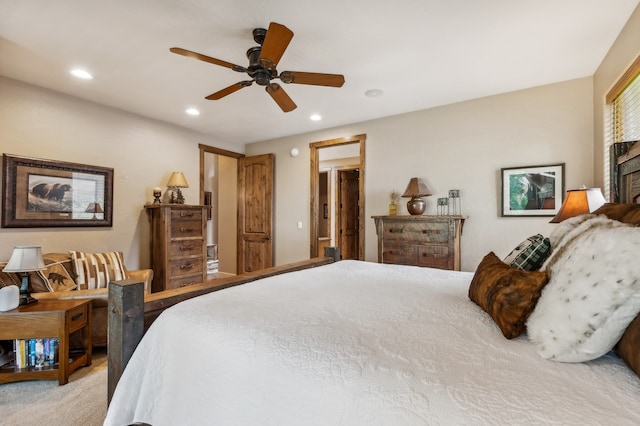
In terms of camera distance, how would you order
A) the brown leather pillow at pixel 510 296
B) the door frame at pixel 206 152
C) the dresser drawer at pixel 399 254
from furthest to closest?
the door frame at pixel 206 152 < the dresser drawer at pixel 399 254 < the brown leather pillow at pixel 510 296

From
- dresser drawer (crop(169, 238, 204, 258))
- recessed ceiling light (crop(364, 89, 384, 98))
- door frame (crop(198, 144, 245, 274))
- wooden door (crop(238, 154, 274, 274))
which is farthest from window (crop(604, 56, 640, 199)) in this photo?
door frame (crop(198, 144, 245, 274))

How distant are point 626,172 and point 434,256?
180 cm

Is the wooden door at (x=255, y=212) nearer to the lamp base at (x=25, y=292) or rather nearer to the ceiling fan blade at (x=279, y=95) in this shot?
the ceiling fan blade at (x=279, y=95)

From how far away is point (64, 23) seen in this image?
2.10m

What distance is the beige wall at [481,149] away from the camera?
2994 mm

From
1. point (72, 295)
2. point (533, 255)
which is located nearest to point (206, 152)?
point (72, 295)

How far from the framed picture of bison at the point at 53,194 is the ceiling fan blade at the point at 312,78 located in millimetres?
2777

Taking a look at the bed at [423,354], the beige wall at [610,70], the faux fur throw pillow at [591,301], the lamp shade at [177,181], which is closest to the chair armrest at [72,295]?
the bed at [423,354]

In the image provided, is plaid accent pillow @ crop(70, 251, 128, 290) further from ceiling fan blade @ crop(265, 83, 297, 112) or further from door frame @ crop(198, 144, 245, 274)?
ceiling fan blade @ crop(265, 83, 297, 112)

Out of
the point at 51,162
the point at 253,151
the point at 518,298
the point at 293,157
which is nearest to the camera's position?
the point at 518,298

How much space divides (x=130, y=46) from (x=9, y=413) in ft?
8.60

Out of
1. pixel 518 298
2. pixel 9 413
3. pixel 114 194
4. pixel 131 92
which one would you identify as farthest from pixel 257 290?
pixel 114 194

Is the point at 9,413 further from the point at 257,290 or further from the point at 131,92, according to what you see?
the point at 131,92

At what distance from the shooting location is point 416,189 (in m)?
3.57
